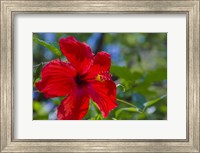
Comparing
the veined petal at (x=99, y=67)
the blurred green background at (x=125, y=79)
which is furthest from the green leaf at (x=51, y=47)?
the veined petal at (x=99, y=67)

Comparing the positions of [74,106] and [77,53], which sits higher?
[77,53]

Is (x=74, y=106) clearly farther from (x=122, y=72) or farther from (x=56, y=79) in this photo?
(x=122, y=72)

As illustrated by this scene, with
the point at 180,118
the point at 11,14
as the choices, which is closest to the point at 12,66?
the point at 11,14

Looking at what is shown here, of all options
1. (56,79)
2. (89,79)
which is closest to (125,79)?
(89,79)

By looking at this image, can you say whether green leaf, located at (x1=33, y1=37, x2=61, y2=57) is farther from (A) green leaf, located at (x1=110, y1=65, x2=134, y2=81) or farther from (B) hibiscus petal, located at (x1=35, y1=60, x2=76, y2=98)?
(A) green leaf, located at (x1=110, y1=65, x2=134, y2=81)

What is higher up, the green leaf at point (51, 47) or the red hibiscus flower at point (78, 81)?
the green leaf at point (51, 47)

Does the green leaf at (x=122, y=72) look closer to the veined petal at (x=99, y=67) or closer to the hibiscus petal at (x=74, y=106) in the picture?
the veined petal at (x=99, y=67)
